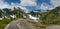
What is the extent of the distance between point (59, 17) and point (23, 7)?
39.9 inches

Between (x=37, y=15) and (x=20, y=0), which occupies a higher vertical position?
(x=20, y=0)

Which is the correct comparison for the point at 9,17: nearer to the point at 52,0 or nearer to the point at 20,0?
the point at 20,0

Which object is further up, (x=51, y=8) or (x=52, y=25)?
(x=51, y=8)

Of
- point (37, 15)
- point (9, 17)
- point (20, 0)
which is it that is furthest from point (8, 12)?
point (37, 15)

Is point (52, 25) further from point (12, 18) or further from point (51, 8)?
point (12, 18)

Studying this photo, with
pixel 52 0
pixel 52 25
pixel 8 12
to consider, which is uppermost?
pixel 52 0

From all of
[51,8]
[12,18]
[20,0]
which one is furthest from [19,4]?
[51,8]

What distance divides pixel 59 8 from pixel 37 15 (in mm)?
620

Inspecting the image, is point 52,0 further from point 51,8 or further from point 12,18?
point 12,18

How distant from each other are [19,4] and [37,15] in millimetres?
580

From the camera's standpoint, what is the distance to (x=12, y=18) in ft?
15.4

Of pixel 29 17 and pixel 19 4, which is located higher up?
pixel 19 4

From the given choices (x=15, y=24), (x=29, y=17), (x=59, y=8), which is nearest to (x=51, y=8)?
(x=59, y=8)

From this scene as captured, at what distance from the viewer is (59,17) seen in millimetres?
4688
